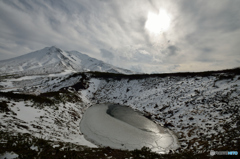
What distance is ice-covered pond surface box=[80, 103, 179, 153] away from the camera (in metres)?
19.9

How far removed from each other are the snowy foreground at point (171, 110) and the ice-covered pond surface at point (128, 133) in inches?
77.6

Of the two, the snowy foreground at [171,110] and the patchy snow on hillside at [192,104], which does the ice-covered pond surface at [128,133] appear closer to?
the snowy foreground at [171,110]

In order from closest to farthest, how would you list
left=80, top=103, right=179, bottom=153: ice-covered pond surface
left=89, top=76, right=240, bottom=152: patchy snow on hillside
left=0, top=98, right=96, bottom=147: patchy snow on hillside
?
1. left=0, top=98, right=96, bottom=147: patchy snow on hillside
2. left=89, top=76, right=240, bottom=152: patchy snow on hillside
3. left=80, top=103, right=179, bottom=153: ice-covered pond surface

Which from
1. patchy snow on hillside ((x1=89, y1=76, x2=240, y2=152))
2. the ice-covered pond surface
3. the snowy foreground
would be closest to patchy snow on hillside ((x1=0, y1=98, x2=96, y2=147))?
the snowy foreground

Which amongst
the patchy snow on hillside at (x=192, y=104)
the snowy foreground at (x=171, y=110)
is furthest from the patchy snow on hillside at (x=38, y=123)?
the patchy snow on hillside at (x=192, y=104)

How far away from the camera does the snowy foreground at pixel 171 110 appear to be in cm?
1684

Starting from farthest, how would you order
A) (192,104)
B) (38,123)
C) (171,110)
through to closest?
1. (171,110)
2. (192,104)
3. (38,123)

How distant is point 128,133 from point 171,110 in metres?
15.7

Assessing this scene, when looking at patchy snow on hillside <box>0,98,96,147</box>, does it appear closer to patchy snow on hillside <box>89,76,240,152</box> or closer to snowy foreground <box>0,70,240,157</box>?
snowy foreground <box>0,70,240,157</box>

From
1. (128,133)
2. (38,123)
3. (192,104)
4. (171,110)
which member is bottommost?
(128,133)

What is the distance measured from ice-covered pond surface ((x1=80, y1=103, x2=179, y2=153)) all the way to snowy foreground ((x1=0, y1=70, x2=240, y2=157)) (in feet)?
6.47

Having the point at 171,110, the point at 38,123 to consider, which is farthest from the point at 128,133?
the point at 38,123

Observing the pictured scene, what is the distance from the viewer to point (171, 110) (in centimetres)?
3183

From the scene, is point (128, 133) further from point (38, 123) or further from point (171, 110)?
point (38, 123)
